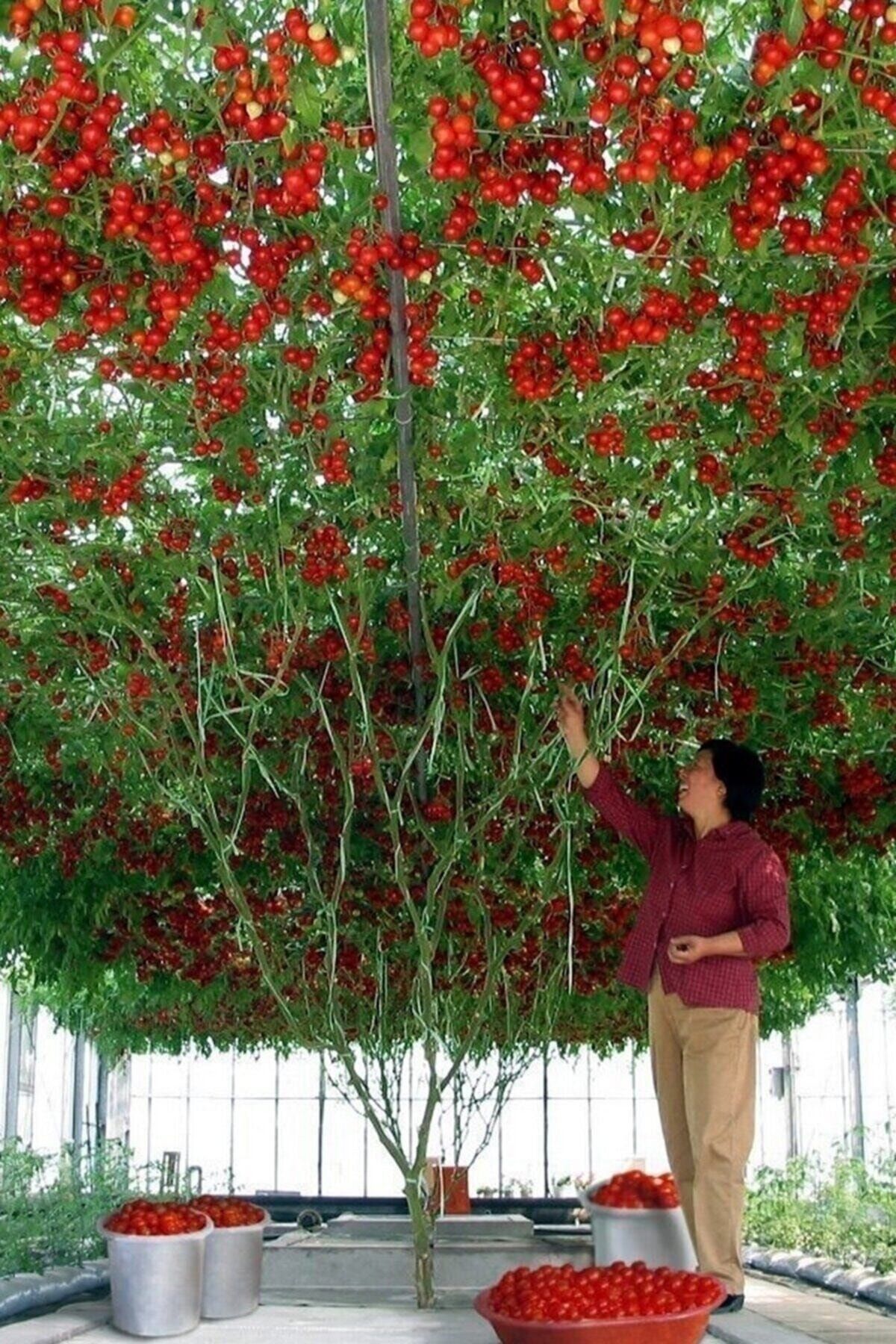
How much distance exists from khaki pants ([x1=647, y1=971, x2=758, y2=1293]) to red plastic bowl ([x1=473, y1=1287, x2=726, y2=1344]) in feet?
2.18

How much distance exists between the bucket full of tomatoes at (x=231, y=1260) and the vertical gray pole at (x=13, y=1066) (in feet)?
26.2

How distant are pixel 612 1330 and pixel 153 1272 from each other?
50.5 inches

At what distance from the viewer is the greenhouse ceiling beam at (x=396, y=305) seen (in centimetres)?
221

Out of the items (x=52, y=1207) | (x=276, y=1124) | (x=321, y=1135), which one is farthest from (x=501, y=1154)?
(x=52, y=1207)

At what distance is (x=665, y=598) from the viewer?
14.0 ft

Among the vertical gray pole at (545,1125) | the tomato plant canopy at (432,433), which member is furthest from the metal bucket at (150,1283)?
the vertical gray pole at (545,1125)

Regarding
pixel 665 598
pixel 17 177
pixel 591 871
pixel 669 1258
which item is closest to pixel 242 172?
pixel 17 177

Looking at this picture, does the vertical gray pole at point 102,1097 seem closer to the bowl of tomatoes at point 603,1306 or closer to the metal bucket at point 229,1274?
the metal bucket at point 229,1274

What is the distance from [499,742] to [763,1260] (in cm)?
392

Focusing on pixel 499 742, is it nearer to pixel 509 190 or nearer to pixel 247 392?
pixel 247 392

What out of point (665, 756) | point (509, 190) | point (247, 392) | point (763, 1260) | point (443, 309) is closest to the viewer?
point (509, 190)

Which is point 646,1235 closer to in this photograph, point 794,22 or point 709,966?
point 709,966

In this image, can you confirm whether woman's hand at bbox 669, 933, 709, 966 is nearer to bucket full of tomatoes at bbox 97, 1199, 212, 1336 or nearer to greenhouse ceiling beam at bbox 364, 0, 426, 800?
greenhouse ceiling beam at bbox 364, 0, 426, 800

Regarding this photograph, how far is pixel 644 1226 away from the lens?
166 inches
